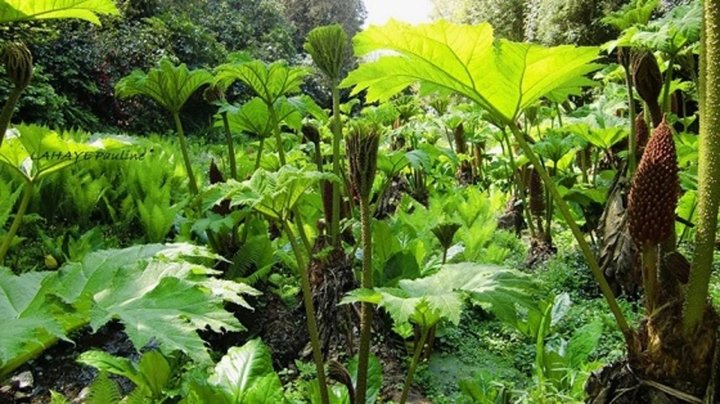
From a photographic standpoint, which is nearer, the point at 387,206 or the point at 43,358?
the point at 43,358

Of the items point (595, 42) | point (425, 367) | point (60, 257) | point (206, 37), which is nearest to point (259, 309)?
point (425, 367)

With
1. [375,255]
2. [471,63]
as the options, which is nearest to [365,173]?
[471,63]

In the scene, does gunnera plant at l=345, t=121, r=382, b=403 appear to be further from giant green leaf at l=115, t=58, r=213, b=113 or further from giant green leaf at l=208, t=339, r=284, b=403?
giant green leaf at l=115, t=58, r=213, b=113

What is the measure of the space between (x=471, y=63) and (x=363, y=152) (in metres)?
0.37

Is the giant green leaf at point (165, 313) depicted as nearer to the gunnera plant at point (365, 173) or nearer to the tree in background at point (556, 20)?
the gunnera plant at point (365, 173)

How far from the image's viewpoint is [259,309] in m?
2.99

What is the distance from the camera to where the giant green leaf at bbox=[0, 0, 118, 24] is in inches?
57.7

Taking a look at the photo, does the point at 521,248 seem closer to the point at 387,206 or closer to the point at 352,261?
the point at 387,206

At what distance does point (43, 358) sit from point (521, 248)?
325 cm

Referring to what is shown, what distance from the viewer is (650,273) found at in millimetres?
1233

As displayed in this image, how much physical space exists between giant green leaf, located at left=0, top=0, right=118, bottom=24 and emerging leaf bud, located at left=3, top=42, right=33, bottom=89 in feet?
0.25

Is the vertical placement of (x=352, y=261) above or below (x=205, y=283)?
below

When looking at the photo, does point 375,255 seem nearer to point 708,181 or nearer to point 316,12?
point 708,181

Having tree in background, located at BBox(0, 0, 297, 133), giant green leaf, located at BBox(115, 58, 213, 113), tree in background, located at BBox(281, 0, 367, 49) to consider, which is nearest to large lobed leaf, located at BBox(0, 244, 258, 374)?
giant green leaf, located at BBox(115, 58, 213, 113)
